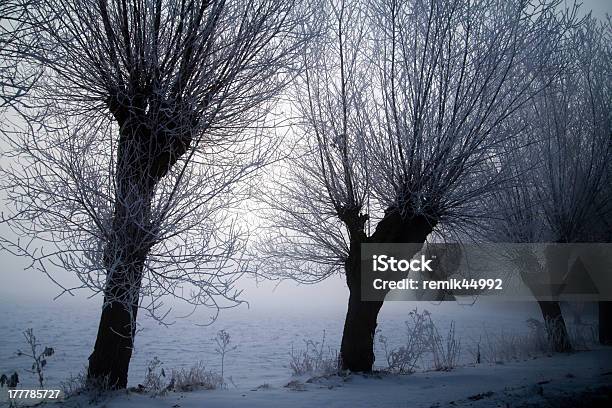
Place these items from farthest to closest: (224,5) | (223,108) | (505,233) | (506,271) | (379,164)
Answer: (506,271) → (505,233) → (379,164) → (223,108) → (224,5)

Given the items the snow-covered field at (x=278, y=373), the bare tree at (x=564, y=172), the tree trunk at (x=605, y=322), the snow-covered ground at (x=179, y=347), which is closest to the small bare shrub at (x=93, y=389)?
the snow-covered field at (x=278, y=373)

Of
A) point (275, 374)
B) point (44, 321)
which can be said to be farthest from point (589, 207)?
point (44, 321)

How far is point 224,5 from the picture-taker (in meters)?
5.13

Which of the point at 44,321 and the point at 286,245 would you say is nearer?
the point at 286,245

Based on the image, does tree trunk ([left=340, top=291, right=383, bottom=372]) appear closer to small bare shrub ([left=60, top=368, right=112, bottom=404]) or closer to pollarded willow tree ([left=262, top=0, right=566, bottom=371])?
pollarded willow tree ([left=262, top=0, right=566, bottom=371])

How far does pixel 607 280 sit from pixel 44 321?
2074 cm

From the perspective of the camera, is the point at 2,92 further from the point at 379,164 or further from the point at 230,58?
the point at 379,164

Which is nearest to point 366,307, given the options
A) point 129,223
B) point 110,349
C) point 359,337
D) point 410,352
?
point 359,337

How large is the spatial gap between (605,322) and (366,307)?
377 inches

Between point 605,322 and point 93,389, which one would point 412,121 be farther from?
point 605,322

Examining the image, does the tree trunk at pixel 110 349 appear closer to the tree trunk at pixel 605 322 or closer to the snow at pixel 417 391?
the snow at pixel 417 391

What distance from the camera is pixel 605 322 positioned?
12844 mm

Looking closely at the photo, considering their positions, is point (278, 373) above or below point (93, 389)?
below

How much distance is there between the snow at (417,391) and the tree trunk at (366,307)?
17.2 inches
